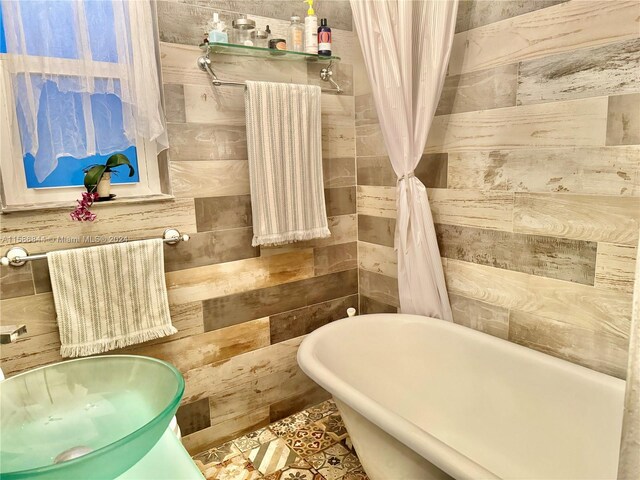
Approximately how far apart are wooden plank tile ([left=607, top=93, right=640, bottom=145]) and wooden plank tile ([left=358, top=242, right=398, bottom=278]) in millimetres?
1152

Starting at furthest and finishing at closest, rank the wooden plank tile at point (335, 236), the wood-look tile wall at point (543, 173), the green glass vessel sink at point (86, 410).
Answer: the wooden plank tile at point (335, 236)
the wood-look tile wall at point (543, 173)
the green glass vessel sink at point (86, 410)

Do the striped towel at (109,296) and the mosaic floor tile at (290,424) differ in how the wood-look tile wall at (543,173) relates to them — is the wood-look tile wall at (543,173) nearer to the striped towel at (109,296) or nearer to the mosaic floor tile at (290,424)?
the mosaic floor tile at (290,424)

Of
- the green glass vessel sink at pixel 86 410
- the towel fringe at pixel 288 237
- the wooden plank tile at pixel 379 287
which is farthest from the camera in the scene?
the wooden plank tile at pixel 379 287

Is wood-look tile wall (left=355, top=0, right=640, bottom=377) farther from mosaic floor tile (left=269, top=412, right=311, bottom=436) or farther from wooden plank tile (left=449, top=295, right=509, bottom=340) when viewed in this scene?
mosaic floor tile (left=269, top=412, right=311, bottom=436)

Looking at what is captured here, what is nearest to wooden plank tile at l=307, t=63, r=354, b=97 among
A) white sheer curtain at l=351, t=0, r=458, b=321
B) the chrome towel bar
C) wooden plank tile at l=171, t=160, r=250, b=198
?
white sheer curtain at l=351, t=0, r=458, b=321

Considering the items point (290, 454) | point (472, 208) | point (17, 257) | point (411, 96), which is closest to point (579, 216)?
point (472, 208)

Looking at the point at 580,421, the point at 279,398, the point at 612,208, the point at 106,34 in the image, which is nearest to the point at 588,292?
the point at 612,208

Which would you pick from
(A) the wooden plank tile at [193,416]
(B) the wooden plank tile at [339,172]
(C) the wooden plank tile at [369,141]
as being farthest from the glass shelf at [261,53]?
(A) the wooden plank tile at [193,416]

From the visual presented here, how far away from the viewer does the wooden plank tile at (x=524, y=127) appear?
5.13 ft

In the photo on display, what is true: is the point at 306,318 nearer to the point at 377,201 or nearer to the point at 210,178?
the point at 377,201

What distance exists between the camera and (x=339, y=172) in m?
2.49

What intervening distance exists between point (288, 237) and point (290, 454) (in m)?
1.05

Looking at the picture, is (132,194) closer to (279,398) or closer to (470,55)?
(279,398)

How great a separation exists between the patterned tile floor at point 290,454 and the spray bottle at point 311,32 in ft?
6.31
